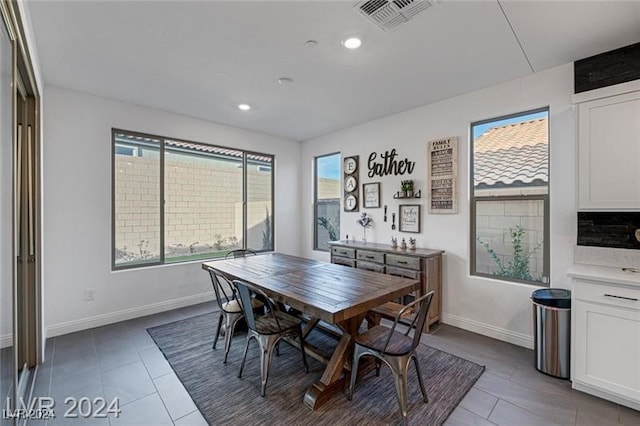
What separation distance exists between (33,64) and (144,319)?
292 centimetres

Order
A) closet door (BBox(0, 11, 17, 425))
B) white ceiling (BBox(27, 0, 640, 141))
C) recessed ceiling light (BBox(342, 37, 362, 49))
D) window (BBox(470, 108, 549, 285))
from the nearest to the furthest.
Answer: closet door (BBox(0, 11, 17, 425)) < white ceiling (BBox(27, 0, 640, 141)) < recessed ceiling light (BBox(342, 37, 362, 49)) < window (BBox(470, 108, 549, 285))

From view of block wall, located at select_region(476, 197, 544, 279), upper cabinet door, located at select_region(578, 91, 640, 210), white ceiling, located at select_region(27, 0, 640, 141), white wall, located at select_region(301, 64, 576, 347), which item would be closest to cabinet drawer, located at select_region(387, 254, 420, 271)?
white wall, located at select_region(301, 64, 576, 347)

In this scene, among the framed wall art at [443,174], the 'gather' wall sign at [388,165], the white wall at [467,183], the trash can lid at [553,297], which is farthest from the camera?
the 'gather' wall sign at [388,165]

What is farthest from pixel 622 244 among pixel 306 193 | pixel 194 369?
pixel 306 193

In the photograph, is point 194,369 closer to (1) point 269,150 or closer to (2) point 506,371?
(2) point 506,371

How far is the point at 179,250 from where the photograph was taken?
4.30 meters

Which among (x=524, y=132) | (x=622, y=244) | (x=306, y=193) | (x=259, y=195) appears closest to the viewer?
(x=622, y=244)

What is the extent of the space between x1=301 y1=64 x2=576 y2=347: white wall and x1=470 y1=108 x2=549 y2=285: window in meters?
0.10

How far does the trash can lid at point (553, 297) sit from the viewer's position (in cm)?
247

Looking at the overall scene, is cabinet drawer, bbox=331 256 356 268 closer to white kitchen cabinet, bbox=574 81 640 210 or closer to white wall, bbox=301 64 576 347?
white wall, bbox=301 64 576 347

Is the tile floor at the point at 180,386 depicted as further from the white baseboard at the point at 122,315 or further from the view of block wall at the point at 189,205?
the view of block wall at the point at 189,205

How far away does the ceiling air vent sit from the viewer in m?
1.92

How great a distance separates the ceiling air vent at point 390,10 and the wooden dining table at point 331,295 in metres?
1.99

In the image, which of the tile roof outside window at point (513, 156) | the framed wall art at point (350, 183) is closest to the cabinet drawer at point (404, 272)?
the tile roof outside window at point (513, 156)
